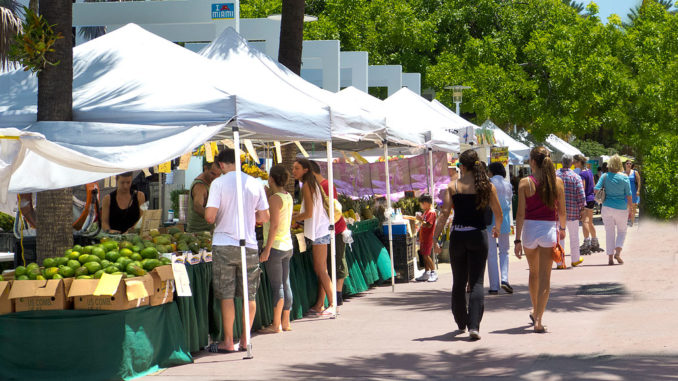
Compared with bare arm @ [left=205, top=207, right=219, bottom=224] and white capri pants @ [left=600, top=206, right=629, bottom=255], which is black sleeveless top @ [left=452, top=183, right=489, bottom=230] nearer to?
bare arm @ [left=205, top=207, right=219, bottom=224]

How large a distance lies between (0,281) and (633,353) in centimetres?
560

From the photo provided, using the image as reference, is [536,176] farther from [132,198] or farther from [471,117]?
[471,117]

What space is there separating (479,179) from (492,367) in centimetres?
216

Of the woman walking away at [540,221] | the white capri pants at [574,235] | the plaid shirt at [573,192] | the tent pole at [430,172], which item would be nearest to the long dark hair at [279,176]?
the woman walking away at [540,221]

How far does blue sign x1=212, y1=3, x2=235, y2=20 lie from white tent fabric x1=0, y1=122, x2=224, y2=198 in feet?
35.3

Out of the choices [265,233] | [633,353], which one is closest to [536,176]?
[633,353]

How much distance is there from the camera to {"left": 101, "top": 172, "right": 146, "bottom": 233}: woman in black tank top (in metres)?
11.3

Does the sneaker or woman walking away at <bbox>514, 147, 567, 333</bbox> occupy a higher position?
woman walking away at <bbox>514, 147, 567, 333</bbox>

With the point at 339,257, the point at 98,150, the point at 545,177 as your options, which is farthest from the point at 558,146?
the point at 98,150

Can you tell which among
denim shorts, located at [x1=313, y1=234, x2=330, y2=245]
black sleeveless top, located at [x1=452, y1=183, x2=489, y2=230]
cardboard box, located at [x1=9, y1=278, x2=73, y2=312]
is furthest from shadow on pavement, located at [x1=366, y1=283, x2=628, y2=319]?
cardboard box, located at [x1=9, y1=278, x2=73, y2=312]

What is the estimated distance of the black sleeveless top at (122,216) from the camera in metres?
11.3

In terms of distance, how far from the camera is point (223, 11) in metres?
19.3

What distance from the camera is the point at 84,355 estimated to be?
7719 millimetres

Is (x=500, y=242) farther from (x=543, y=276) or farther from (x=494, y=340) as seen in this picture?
(x=494, y=340)
